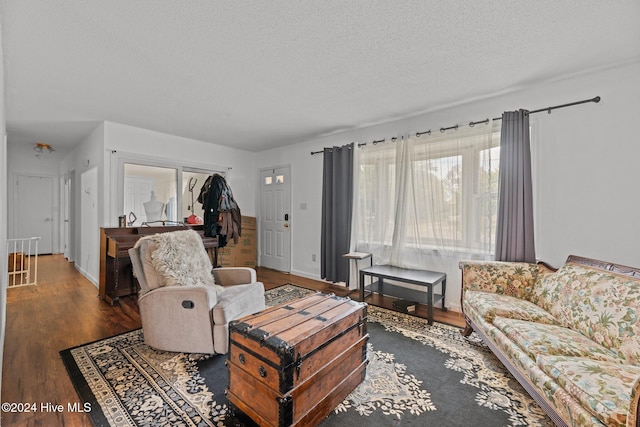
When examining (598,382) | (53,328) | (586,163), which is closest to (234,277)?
(53,328)

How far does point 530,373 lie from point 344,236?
9.03 feet

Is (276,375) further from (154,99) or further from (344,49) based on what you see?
(154,99)

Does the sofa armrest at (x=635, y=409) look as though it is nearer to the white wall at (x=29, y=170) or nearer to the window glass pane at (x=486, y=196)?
the window glass pane at (x=486, y=196)

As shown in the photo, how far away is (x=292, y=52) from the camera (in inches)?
84.5

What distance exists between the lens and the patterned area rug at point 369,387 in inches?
61.2

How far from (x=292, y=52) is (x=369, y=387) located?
2.46 meters

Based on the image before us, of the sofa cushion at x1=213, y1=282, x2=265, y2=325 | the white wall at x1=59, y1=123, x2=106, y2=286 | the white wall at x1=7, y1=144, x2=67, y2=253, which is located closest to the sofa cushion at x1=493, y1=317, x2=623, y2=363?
the sofa cushion at x1=213, y1=282, x2=265, y2=325

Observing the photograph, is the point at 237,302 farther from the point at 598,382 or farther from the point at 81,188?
the point at 81,188

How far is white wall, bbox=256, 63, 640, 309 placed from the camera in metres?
2.27

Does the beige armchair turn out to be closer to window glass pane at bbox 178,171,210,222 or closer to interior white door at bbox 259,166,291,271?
window glass pane at bbox 178,171,210,222

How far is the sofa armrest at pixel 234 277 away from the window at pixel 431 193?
1788 millimetres

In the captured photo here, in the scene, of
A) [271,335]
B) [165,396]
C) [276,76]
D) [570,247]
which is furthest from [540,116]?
[165,396]

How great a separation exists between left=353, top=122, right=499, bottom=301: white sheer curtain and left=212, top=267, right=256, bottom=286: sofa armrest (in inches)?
70.2

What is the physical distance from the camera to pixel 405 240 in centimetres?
355
